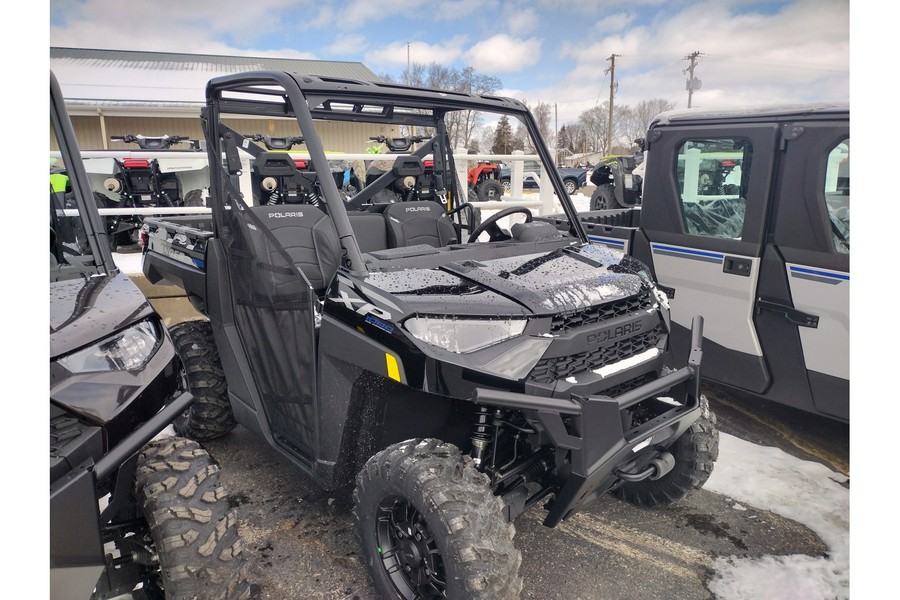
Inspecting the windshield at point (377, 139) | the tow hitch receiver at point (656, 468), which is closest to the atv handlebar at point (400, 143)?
the windshield at point (377, 139)

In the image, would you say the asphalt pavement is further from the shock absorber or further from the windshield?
the windshield

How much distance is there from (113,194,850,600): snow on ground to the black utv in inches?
81.2

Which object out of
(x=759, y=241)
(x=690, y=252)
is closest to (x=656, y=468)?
(x=759, y=241)

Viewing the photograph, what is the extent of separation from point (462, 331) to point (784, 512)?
2.19 metres

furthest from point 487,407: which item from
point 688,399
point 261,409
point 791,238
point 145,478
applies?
point 791,238

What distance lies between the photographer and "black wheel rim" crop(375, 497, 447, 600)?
7.27 feet

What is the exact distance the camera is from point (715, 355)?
13.7ft

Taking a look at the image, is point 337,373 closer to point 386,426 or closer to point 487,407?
point 386,426

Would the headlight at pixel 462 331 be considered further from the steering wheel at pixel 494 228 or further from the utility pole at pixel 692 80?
the utility pole at pixel 692 80

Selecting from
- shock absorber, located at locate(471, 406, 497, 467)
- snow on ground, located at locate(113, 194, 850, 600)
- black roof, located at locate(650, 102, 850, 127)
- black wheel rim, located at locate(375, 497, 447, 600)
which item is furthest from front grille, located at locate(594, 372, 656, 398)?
black roof, located at locate(650, 102, 850, 127)

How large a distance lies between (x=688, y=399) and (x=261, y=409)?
2071mm

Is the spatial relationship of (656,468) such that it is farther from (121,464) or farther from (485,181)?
(485,181)

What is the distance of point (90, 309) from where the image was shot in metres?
1.93

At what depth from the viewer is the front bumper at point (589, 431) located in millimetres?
2054
